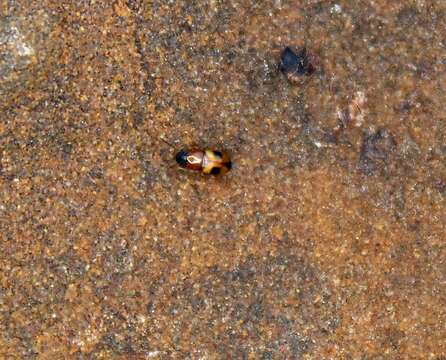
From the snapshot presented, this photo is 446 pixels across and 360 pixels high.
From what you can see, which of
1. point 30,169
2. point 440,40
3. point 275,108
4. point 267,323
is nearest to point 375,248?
point 267,323

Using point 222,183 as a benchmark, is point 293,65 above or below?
above

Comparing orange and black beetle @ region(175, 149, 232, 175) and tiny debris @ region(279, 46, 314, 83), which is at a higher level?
tiny debris @ region(279, 46, 314, 83)

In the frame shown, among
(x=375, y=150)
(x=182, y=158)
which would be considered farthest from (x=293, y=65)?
(x=182, y=158)

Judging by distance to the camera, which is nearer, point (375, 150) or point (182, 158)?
point (182, 158)

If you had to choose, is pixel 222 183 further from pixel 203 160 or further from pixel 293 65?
pixel 293 65

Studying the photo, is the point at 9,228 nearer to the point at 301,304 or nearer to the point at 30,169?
the point at 30,169

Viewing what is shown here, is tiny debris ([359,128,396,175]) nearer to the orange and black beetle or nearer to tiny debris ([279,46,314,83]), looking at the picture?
tiny debris ([279,46,314,83])

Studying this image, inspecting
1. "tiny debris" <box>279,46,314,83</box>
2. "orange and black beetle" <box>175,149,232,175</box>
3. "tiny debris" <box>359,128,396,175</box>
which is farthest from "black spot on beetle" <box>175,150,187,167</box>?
"tiny debris" <box>359,128,396,175</box>

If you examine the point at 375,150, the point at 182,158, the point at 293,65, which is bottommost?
the point at 182,158
